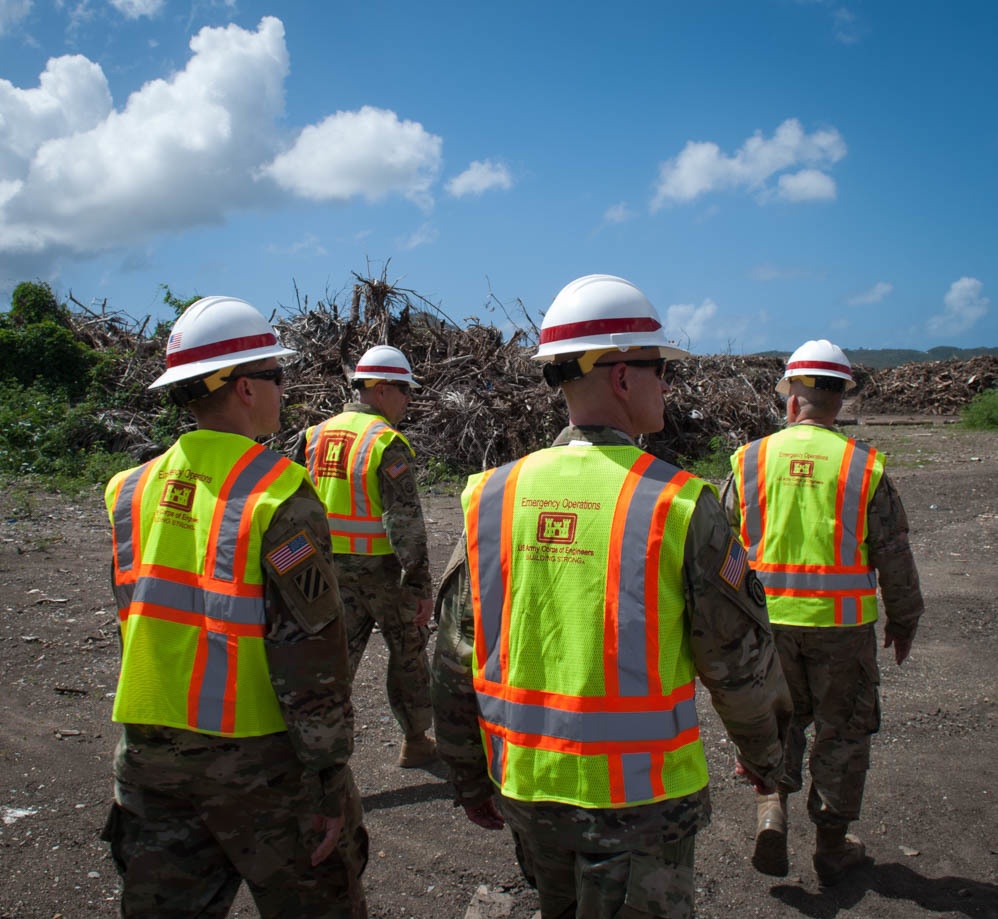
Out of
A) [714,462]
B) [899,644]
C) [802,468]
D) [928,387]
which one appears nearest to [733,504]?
[802,468]

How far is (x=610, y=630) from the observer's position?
1.80 m

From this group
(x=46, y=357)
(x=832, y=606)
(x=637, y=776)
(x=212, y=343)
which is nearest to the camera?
(x=637, y=776)

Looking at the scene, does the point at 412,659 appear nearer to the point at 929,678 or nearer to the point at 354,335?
the point at 929,678

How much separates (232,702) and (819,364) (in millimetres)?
2776

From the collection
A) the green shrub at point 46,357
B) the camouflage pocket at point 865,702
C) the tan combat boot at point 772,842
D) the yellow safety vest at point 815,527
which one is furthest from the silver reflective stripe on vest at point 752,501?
the green shrub at point 46,357

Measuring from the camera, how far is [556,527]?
1.89 meters

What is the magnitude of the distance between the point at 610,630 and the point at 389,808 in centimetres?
266

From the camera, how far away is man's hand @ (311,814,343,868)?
210cm

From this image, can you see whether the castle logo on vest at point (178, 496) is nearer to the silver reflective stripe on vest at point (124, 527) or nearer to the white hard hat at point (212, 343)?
the silver reflective stripe on vest at point (124, 527)

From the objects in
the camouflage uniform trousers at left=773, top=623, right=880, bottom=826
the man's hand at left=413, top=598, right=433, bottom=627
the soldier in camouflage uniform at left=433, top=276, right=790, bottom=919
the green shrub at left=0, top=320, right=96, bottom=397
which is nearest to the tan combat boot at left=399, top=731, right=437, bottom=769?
the man's hand at left=413, top=598, right=433, bottom=627

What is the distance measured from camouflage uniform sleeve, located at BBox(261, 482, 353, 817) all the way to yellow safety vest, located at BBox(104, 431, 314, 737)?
0.03 meters

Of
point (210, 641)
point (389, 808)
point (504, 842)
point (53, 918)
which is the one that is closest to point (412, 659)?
point (389, 808)

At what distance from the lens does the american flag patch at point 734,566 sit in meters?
1.81

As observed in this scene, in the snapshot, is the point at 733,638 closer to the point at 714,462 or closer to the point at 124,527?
the point at 124,527
